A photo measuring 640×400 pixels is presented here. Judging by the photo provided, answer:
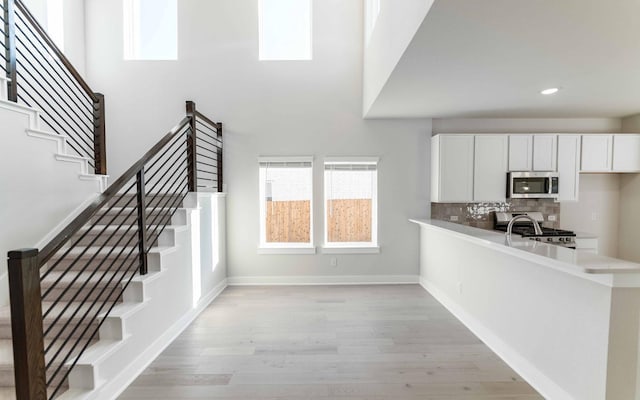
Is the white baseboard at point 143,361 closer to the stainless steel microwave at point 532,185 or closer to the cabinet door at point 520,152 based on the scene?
the stainless steel microwave at point 532,185

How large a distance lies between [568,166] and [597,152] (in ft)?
1.51

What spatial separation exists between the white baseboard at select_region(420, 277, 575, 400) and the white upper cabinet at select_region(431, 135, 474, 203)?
1467 millimetres

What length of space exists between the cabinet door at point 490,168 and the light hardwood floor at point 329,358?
1808 mm

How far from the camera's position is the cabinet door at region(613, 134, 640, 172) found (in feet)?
14.2

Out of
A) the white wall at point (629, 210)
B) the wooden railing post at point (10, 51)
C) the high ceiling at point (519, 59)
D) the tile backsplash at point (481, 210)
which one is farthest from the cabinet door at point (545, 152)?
the wooden railing post at point (10, 51)

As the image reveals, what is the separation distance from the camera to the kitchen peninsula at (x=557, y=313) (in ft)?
5.49

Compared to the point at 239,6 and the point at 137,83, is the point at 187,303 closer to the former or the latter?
the point at 137,83

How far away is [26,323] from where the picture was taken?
5.06 feet

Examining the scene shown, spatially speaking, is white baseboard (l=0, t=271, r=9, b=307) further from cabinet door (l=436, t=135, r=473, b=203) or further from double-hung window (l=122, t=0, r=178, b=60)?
cabinet door (l=436, t=135, r=473, b=203)

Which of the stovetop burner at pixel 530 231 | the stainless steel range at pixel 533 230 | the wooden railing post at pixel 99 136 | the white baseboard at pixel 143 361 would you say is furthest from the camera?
the wooden railing post at pixel 99 136

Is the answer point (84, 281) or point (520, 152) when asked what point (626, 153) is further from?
point (84, 281)

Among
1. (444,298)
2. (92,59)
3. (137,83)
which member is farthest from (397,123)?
(92,59)

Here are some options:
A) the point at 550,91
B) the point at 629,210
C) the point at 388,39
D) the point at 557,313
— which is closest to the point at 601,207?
the point at 629,210

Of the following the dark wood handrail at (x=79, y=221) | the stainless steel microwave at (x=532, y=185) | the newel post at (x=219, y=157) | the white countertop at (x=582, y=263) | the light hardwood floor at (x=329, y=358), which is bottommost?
the light hardwood floor at (x=329, y=358)
